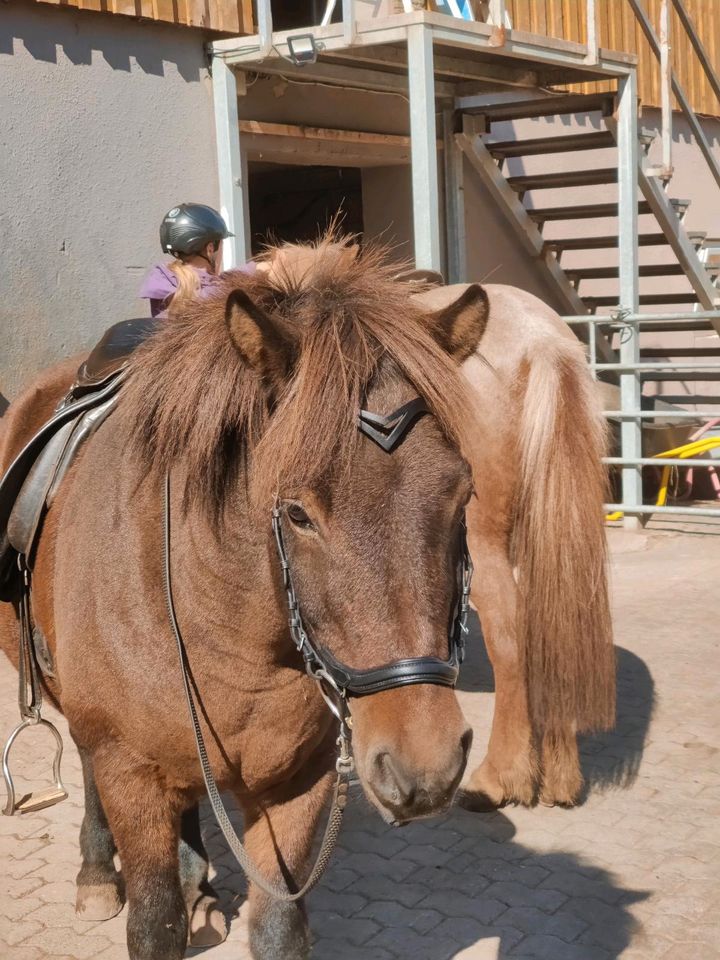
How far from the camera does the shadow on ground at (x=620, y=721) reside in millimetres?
4891

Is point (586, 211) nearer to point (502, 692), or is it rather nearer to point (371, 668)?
point (502, 692)

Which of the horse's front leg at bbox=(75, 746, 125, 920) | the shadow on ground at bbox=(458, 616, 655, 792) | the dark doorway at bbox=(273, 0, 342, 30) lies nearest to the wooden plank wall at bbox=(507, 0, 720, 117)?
the dark doorway at bbox=(273, 0, 342, 30)

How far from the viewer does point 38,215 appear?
288 inches

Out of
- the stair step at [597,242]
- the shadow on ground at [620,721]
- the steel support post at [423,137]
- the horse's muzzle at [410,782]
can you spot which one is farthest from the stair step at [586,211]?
the horse's muzzle at [410,782]

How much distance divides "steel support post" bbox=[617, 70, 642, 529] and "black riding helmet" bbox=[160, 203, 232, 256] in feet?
20.2

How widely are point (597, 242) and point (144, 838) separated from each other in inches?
372

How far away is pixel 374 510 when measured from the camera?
218 centimetres

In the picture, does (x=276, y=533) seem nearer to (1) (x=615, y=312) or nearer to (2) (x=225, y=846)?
(2) (x=225, y=846)

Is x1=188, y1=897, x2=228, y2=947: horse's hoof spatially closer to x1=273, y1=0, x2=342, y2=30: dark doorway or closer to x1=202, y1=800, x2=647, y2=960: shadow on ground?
x1=202, y1=800, x2=647, y2=960: shadow on ground

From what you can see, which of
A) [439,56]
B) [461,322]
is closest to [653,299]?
[439,56]

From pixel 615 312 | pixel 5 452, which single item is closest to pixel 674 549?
pixel 615 312

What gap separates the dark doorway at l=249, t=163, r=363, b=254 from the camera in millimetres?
11656

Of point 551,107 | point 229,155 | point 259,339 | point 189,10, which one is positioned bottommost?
point 259,339

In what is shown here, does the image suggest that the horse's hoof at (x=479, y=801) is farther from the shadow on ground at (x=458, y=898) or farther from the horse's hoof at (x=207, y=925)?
the horse's hoof at (x=207, y=925)
